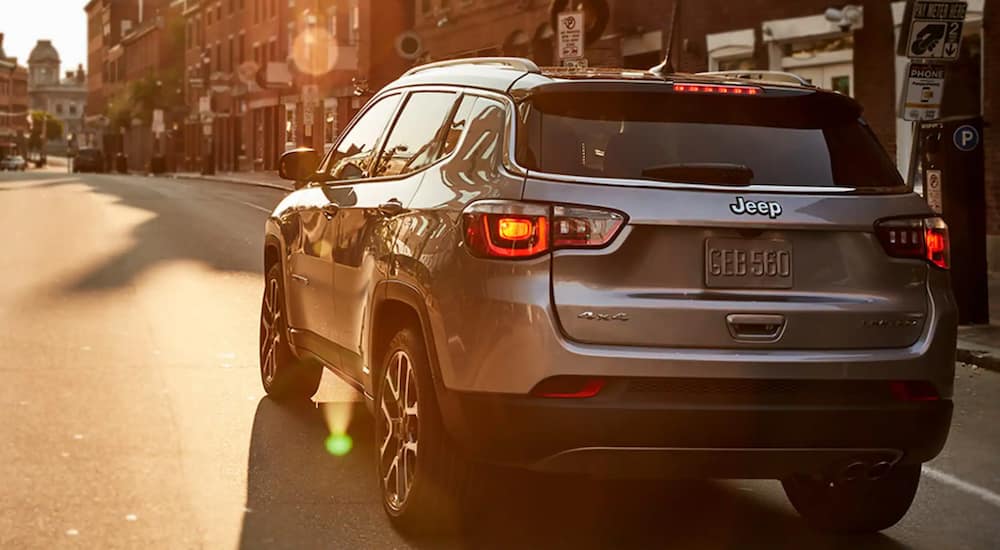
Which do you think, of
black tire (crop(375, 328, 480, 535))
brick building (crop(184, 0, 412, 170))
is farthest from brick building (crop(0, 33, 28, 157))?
black tire (crop(375, 328, 480, 535))

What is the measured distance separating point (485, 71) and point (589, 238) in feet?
4.00

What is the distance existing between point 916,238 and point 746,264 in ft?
2.22

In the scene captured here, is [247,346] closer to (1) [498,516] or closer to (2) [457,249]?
(1) [498,516]

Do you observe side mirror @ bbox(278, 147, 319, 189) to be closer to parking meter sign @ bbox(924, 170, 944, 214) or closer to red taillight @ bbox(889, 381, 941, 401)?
red taillight @ bbox(889, 381, 941, 401)

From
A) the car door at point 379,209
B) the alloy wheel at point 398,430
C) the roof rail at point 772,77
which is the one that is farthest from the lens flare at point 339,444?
the roof rail at point 772,77

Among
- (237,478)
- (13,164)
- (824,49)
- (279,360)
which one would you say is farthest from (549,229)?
(13,164)

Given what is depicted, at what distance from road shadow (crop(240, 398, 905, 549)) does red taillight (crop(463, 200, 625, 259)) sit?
961 mm

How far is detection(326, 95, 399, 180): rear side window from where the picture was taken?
7.39 metres

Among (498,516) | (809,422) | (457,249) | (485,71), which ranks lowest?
(498,516)

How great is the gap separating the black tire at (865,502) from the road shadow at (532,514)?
0.06 m

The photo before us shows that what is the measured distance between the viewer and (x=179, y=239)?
926 inches

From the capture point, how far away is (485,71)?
6293 mm

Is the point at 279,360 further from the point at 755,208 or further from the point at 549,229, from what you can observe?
the point at 755,208

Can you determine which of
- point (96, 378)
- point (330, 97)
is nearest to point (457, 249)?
point (96, 378)
